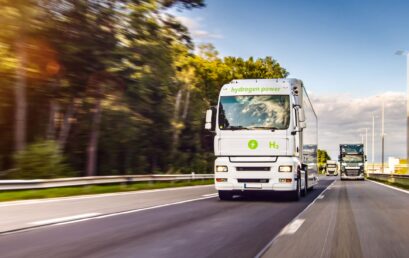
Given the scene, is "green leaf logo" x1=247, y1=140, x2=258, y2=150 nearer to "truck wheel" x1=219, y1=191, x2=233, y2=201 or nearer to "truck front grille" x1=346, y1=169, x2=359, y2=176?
"truck wheel" x1=219, y1=191, x2=233, y2=201

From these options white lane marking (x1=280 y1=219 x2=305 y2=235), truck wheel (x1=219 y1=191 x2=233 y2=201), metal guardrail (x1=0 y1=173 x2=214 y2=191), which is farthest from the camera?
metal guardrail (x1=0 y1=173 x2=214 y2=191)

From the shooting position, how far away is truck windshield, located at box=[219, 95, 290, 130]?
13562 millimetres

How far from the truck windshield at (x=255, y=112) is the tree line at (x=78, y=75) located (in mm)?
8878

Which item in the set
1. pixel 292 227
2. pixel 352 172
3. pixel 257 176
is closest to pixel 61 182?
pixel 257 176

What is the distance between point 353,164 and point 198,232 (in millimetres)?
42412

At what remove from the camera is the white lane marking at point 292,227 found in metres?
7.71

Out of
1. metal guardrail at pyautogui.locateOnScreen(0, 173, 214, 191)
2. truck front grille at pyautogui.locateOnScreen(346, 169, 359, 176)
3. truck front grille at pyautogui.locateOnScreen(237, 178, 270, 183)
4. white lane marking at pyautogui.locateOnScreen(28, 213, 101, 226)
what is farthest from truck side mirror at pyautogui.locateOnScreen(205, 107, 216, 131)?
truck front grille at pyautogui.locateOnScreen(346, 169, 359, 176)

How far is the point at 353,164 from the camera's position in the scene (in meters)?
47.5

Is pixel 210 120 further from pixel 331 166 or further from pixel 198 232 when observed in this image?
pixel 331 166

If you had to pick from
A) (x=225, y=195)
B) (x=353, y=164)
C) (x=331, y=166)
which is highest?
(x=331, y=166)

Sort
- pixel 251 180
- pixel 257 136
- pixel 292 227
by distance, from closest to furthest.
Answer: pixel 292 227, pixel 257 136, pixel 251 180

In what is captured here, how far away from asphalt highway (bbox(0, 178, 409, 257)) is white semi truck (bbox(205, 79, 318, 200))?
193cm

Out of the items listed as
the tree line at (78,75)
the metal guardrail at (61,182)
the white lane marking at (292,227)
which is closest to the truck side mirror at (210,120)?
the white lane marking at (292,227)

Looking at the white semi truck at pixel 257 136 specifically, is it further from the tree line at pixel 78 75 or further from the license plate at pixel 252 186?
the tree line at pixel 78 75
